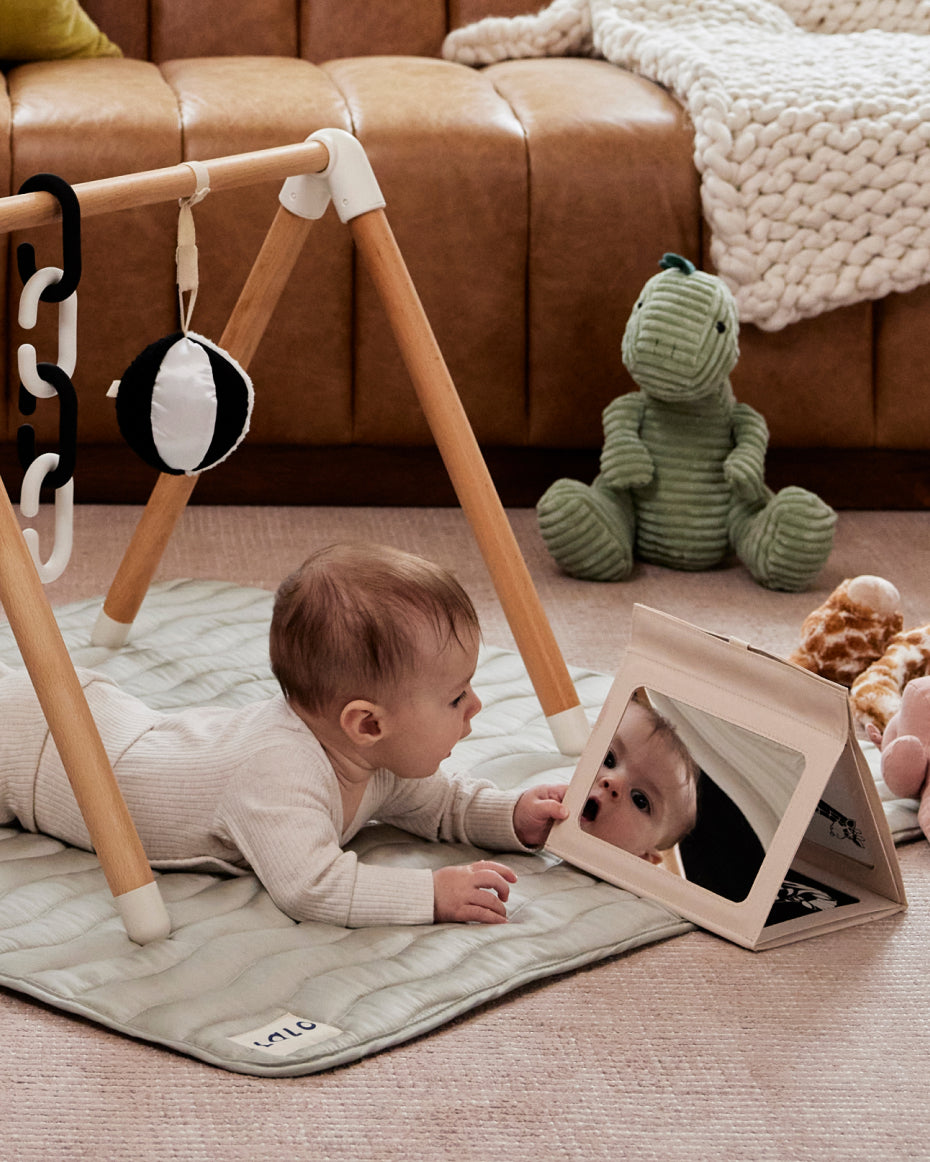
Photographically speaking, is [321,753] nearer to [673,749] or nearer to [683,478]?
[673,749]

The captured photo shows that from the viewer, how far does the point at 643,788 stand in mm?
1079

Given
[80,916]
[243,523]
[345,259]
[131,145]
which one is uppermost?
[131,145]

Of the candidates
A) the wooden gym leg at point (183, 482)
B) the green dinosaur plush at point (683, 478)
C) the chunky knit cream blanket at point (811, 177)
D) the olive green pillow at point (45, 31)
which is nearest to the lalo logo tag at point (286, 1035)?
the wooden gym leg at point (183, 482)

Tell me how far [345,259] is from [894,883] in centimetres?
112

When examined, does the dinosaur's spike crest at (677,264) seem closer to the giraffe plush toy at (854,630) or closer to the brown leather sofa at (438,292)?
the brown leather sofa at (438,292)

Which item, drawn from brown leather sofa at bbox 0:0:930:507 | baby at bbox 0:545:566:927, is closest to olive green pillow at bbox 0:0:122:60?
brown leather sofa at bbox 0:0:930:507

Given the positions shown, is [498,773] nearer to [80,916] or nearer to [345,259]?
[80,916]

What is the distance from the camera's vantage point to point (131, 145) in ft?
5.90

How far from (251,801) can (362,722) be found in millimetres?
94

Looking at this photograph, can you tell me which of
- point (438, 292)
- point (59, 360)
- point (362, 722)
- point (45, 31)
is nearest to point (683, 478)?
point (438, 292)

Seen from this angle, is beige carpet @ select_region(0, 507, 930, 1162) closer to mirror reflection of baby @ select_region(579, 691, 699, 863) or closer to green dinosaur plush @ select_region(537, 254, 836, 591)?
mirror reflection of baby @ select_region(579, 691, 699, 863)

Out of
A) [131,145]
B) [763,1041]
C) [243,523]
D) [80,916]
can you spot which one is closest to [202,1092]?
[80,916]

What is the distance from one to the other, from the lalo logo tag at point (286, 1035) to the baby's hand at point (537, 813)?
276mm

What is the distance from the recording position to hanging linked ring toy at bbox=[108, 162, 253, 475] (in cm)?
101
